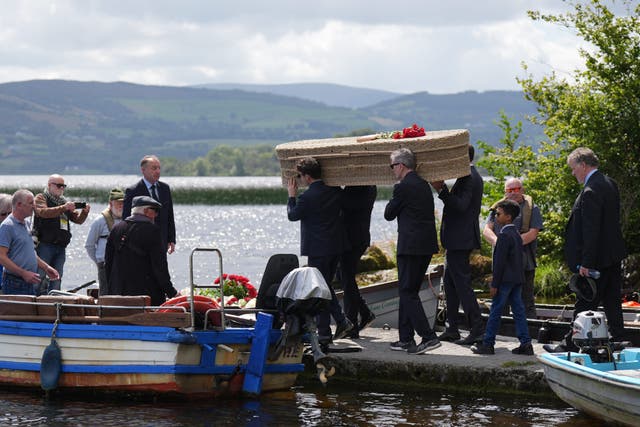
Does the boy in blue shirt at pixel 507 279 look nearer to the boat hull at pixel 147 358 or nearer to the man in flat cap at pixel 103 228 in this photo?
the boat hull at pixel 147 358

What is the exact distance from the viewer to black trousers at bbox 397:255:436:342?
1205 centimetres

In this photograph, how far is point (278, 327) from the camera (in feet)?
36.9

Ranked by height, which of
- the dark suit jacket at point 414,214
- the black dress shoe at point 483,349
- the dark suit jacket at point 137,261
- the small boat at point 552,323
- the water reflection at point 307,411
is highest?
the dark suit jacket at point 414,214

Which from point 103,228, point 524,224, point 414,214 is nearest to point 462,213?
point 414,214

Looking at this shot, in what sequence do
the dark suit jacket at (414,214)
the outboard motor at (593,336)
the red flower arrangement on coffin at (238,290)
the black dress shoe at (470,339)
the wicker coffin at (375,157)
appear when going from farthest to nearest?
the red flower arrangement on coffin at (238,290) < the black dress shoe at (470,339) < the wicker coffin at (375,157) < the dark suit jacket at (414,214) < the outboard motor at (593,336)

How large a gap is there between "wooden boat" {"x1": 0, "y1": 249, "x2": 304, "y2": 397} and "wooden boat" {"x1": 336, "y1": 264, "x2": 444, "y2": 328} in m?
2.78

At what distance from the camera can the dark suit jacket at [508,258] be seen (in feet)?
38.9

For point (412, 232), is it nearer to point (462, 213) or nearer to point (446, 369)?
point (462, 213)

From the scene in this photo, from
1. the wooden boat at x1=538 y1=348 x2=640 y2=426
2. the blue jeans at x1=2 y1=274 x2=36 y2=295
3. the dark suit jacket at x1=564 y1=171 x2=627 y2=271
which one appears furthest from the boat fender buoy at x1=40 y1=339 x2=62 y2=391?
the dark suit jacket at x1=564 y1=171 x2=627 y2=271

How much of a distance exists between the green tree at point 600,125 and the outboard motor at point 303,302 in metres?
11.4

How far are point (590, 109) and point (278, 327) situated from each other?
11.8 metres

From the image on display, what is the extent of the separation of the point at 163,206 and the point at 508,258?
4.60 meters

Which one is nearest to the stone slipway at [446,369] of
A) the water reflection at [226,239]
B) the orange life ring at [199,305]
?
the orange life ring at [199,305]

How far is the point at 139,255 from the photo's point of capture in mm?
11484
